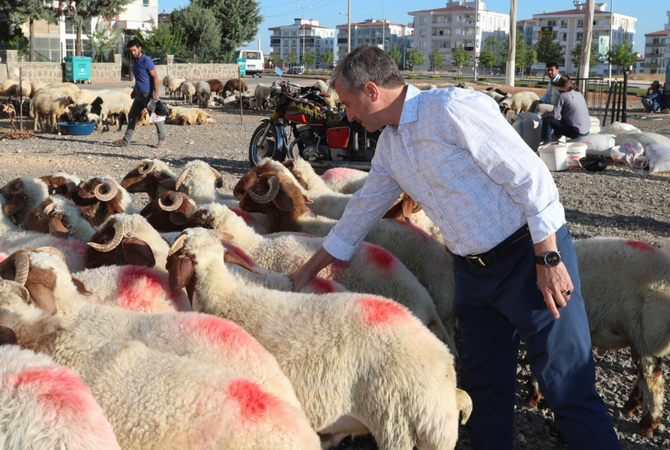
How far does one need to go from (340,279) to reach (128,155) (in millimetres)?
9763

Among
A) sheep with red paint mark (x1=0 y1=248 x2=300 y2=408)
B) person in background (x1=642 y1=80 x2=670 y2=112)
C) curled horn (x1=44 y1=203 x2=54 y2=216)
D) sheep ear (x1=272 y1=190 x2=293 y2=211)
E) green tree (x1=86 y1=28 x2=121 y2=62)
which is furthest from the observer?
green tree (x1=86 y1=28 x2=121 y2=62)

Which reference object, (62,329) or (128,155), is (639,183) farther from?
(62,329)

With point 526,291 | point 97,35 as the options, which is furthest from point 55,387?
point 97,35

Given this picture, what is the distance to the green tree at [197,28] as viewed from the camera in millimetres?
50531

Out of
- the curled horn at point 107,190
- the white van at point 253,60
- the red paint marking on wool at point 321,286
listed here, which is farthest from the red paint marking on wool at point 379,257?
the white van at point 253,60

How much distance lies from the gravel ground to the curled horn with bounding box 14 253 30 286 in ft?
5.76

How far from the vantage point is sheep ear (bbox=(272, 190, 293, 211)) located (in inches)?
195

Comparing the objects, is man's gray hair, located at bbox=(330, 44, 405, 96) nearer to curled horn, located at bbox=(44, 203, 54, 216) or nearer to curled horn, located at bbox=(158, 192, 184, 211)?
curled horn, located at bbox=(158, 192, 184, 211)

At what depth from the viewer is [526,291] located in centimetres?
272

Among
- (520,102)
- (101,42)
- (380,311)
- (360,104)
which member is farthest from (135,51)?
(101,42)

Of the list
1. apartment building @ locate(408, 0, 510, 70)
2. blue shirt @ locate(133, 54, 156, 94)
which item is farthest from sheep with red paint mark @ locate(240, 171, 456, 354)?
apartment building @ locate(408, 0, 510, 70)

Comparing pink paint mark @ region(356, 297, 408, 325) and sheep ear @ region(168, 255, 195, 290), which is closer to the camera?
pink paint mark @ region(356, 297, 408, 325)

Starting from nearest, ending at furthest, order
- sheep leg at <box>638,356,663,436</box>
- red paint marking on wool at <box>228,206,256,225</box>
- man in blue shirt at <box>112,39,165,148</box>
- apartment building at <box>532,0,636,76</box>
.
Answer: sheep leg at <box>638,356,663,436</box> → red paint marking on wool at <box>228,206,256,225</box> → man in blue shirt at <box>112,39,165,148</box> → apartment building at <box>532,0,636,76</box>

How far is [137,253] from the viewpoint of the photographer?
3.78m
